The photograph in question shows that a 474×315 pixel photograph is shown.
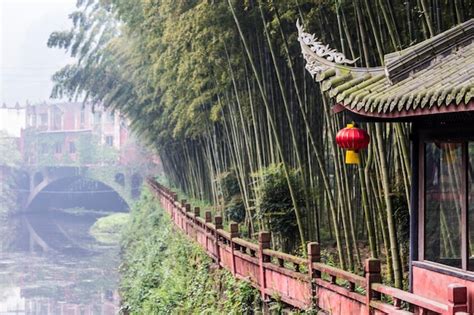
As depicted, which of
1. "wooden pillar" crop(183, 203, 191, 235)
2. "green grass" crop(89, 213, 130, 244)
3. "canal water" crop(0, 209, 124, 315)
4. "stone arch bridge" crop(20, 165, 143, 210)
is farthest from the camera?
"stone arch bridge" crop(20, 165, 143, 210)

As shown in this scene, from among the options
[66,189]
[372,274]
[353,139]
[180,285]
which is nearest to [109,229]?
[66,189]

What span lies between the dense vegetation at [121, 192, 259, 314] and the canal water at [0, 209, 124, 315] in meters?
2.91

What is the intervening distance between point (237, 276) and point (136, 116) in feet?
48.9

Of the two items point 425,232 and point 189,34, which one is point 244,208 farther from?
point 425,232

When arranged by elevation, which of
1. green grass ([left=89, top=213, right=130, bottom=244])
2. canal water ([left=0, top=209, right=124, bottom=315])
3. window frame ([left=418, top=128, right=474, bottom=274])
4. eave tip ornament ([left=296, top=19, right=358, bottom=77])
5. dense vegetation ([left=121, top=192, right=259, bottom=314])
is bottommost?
canal water ([left=0, top=209, right=124, bottom=315])

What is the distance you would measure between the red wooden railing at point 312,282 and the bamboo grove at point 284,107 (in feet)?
1.87

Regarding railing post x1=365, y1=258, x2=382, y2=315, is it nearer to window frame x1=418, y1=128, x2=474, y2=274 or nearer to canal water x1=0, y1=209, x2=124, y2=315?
window frame x1=418, y1=128, x2=474, y2=274

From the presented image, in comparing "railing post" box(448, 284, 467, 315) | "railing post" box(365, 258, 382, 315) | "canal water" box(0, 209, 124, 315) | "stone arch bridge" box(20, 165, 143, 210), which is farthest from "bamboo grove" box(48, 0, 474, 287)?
"stone arch bridge" box(20, 165, 143, 210)

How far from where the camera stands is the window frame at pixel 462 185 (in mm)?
4906

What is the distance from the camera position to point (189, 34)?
10.8m

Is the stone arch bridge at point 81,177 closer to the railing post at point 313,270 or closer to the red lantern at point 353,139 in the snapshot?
the railing post at point 313,270

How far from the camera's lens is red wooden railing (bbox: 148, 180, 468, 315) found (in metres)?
4.86

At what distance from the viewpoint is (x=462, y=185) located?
4.95m

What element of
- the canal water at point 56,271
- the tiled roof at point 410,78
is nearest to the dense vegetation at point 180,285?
the canal water at point 56,271
